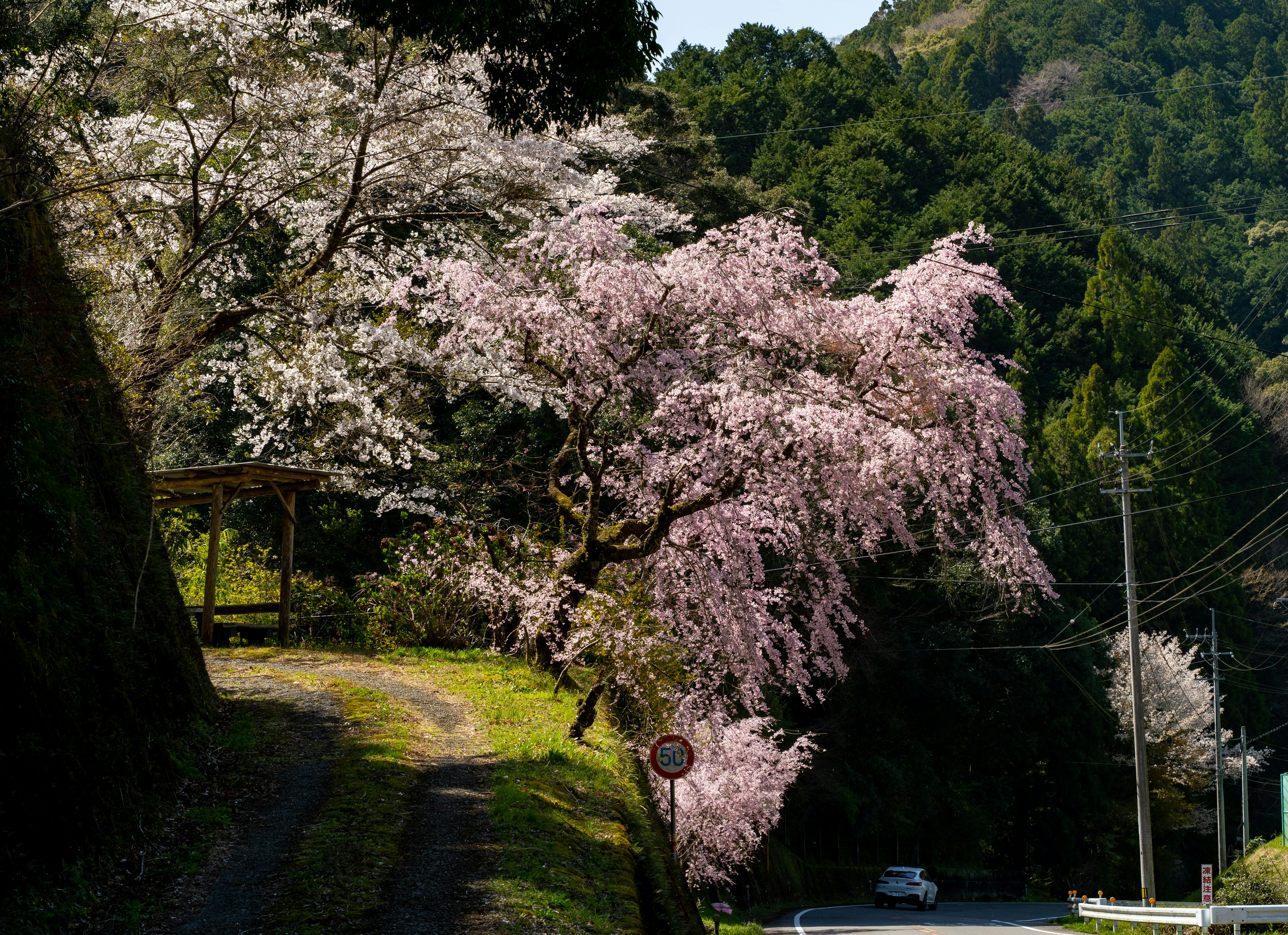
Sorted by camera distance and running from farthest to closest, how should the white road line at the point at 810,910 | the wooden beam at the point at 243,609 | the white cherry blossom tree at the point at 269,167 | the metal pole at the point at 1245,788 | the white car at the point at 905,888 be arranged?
the metal pole at the point at 1245,788
the white car at the point at 905,888
the white road line at the point at 810,910
the wooden beam at the point at 243,609
the white cherry blossom tree at the point at 269,167

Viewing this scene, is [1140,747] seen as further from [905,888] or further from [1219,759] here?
[1219,759]

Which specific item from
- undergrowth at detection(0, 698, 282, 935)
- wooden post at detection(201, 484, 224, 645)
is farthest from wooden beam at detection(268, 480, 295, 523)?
undergrowth at detection(0, 698, 282, 935)

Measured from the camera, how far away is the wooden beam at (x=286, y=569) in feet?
59.8

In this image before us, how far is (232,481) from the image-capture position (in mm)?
17391

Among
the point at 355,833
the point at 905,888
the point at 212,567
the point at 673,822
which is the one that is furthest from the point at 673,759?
the point at 905,888

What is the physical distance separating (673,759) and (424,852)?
11.8 feet

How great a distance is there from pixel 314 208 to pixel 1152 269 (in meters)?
55.3

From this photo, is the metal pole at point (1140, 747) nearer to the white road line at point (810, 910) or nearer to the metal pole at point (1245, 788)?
the white road line at point (810, 910)

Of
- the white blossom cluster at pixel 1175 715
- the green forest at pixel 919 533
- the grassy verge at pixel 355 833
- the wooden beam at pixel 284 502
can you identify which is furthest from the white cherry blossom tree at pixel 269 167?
the white blossom cluster at pixel 1175 715

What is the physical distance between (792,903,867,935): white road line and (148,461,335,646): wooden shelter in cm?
1048

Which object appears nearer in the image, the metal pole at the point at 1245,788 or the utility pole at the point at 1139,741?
the utility pole at the point at 1139,741

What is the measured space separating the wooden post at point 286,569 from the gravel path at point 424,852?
17.9ft

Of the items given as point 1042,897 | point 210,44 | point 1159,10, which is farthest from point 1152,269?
point 1159,10

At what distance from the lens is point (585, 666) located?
1833 cm
